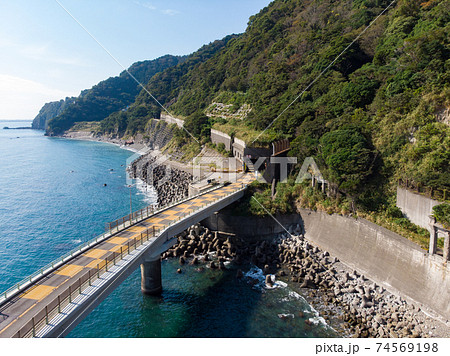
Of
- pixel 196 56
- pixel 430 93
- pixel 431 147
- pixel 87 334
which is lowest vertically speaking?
pixel 87 334

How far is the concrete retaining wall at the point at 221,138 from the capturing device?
5453cm

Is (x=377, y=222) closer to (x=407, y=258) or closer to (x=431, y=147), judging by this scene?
(x=407, y=258)

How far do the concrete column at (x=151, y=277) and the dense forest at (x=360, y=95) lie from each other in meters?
18.4

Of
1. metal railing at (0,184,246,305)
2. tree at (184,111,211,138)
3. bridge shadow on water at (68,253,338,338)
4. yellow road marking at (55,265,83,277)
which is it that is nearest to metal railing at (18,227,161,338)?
yellow road marking at (55,265,83,277)

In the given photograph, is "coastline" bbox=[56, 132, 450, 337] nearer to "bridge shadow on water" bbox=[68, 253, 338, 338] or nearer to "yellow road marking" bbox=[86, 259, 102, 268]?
"bridge shadow on water" bbox=[68, 253, 338, 338]

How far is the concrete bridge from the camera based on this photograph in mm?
14109

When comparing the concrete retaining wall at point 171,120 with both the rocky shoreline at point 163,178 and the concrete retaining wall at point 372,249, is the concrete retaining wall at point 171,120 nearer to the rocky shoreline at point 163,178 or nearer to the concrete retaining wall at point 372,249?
the rocky shoreline at point 163,178

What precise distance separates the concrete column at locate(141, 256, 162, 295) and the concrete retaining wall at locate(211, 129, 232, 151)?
32.4 metres

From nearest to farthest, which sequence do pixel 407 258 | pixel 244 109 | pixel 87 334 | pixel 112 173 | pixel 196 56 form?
1. pixel 87 334
2. pixel 407 258
3. pixel 244 109
4. pixel 112 173
5. pixel 196 56

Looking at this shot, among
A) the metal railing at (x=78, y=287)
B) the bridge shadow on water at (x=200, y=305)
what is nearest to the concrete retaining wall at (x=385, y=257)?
the bridge shadow on water at (x=200, y=305)

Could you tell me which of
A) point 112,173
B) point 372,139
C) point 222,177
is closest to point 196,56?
point 112,173

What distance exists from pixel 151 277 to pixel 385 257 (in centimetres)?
1922

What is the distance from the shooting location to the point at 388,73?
1374 inches

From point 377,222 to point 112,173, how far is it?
6614cm
